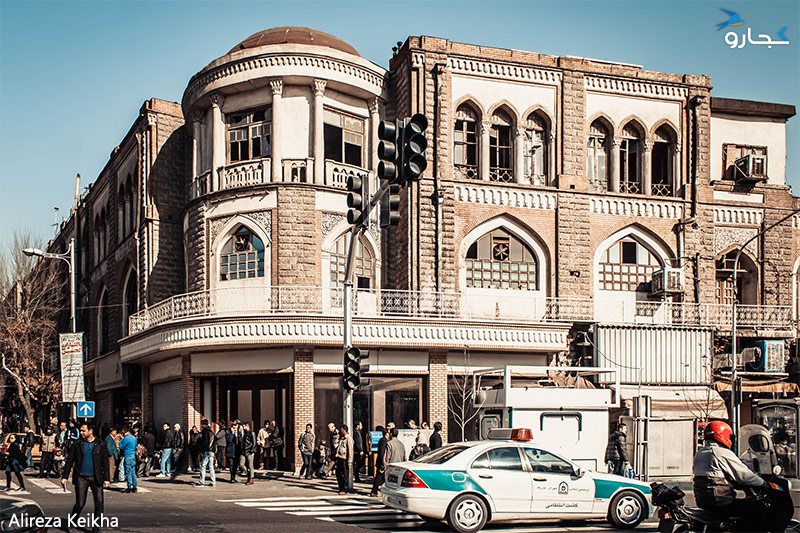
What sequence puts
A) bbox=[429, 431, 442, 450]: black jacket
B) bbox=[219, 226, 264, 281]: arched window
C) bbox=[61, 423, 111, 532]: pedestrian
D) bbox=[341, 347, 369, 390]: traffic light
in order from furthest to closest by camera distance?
bbox=[219, 226, 264, 281]: arched window → bbox=[429, 431, 442, 450]: black jacket → bbox=[341, 347, 369, 390]: traffic light → bbox=[61, 423, 111, 532]: pedestrian

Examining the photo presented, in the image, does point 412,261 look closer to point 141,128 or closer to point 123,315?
point 141,128

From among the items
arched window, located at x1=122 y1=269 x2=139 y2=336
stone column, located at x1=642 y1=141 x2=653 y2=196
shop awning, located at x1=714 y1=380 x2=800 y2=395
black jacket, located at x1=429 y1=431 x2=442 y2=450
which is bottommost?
black jacket, located at x1=429 y1=431 x2=442 y2=450

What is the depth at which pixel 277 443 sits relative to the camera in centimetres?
2525

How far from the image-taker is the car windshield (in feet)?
46.4

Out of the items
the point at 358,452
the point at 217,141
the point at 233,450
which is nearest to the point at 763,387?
the point at 358,452

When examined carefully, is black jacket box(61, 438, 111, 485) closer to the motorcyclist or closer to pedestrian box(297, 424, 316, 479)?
the motorcyclist

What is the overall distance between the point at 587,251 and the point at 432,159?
6423mm

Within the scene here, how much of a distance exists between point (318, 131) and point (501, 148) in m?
6.69

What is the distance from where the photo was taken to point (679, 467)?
2261cm

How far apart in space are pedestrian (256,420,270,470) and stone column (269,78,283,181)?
778 cm

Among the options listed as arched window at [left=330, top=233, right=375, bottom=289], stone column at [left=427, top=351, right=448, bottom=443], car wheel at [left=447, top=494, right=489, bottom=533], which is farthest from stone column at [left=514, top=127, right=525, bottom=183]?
car wheel at [left=447, top=494, right=489, bottom=533]

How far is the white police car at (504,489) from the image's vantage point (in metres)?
13.7

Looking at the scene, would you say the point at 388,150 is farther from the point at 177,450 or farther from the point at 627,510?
the point at 177,450

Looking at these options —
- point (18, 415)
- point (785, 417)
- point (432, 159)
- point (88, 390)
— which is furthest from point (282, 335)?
point (18, 415)
